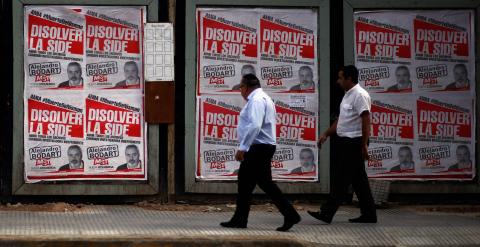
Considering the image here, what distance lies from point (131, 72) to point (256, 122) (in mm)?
2870

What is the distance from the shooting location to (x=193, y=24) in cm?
1340

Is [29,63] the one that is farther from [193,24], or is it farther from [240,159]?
[240,159]

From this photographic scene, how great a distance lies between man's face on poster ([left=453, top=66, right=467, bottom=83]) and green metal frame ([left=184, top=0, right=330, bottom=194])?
5.44ft

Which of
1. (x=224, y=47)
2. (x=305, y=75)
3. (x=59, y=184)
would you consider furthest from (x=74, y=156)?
(x=305, y=75)

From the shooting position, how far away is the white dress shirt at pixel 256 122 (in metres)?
11.0

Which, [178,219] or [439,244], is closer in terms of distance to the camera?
[439,244]

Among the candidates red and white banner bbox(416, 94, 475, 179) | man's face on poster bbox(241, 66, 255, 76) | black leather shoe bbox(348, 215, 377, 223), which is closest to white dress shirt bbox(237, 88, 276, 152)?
black leather shoe bbox(348, 215, 377, 223)

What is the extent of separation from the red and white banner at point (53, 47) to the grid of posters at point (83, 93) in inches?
0.5

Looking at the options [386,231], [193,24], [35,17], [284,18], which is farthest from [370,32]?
[35,17]

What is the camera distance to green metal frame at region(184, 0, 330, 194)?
13.4 m

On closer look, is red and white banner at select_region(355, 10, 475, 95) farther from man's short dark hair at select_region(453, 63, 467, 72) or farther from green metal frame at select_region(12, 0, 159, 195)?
green metal frame at select_region(12, 0, 159, 195)

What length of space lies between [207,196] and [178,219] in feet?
4.33

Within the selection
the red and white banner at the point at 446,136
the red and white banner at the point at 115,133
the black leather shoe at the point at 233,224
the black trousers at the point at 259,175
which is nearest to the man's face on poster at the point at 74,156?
the red and white banner at the point at 115,133

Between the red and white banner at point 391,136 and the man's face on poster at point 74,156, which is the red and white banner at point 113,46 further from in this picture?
the red and white banner at point 391,136
